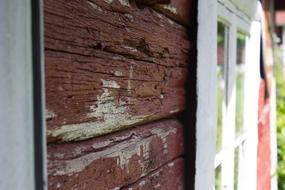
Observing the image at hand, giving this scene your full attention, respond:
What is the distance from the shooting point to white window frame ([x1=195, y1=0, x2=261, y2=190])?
4.58 ft

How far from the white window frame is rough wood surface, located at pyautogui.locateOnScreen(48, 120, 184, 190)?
0.31 ft

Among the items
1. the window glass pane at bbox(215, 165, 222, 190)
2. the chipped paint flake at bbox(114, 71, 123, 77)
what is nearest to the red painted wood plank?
the chipped paint flake at bbox(114, 71, 123, 77)

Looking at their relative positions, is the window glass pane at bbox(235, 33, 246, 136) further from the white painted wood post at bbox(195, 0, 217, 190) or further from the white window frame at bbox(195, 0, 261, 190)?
the white painted wood post at bbox(195, 0, 217, 190)

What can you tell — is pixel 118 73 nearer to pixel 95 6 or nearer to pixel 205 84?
pixel 95 6

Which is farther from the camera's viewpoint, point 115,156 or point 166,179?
point 166,179

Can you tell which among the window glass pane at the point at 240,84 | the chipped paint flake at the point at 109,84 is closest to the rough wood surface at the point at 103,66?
the chipped paint flake at the point at 109,84

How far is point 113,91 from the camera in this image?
0.90 m

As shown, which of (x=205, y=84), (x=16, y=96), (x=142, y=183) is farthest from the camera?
(x=205, y=84)

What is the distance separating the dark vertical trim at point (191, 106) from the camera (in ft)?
4.61

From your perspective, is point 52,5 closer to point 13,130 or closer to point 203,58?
point 13,130

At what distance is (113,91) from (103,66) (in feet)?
0.22

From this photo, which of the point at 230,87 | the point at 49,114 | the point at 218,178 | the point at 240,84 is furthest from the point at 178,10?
the point at 240,84

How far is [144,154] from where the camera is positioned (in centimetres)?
108

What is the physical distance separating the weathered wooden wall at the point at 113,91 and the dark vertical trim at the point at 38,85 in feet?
0.16
